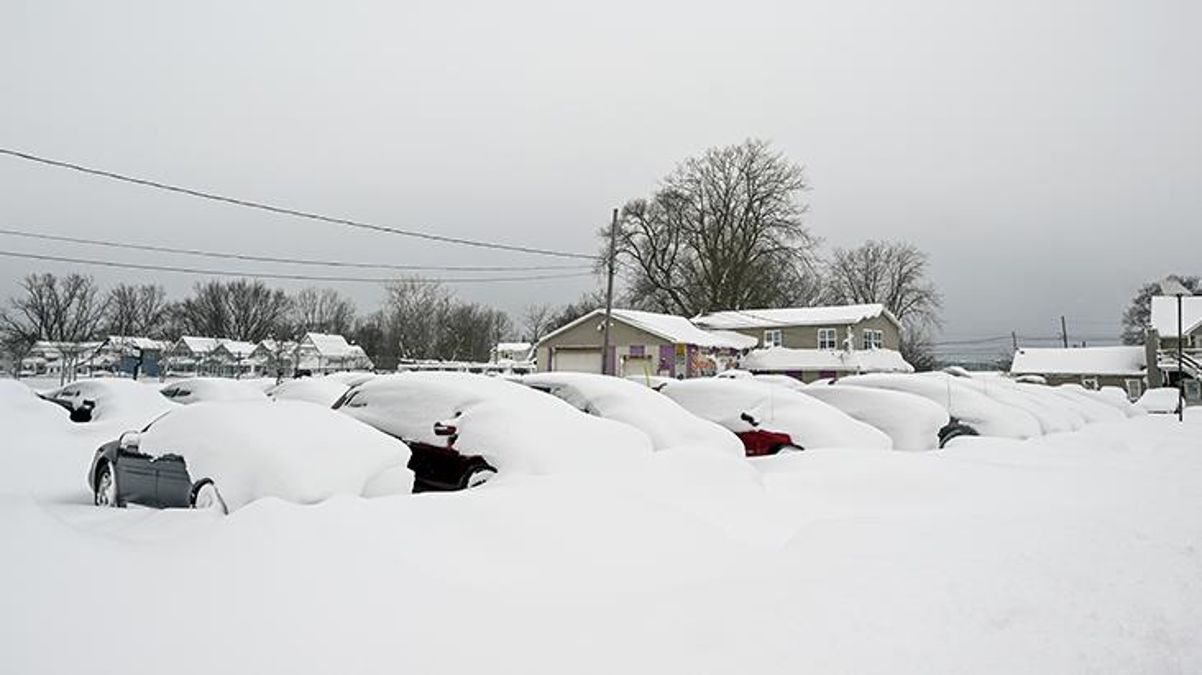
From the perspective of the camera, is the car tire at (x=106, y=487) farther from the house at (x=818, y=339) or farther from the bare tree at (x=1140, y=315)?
the bare tree at (x=1140, y=315)

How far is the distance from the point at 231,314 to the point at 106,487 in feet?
283

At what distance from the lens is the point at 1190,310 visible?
47781mm

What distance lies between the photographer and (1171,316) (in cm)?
4809

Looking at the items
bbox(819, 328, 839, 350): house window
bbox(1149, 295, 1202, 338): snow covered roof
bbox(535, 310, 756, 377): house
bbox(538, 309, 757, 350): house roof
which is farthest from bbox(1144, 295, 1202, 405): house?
bbox(535, 310, 756, 377): house

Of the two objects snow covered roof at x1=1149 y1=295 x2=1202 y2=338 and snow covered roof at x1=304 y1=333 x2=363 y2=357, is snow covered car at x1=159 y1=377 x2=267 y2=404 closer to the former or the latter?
snow covered roof at x1=304 y1=333 x2=363 y2=357

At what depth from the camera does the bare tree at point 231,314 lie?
8388cm

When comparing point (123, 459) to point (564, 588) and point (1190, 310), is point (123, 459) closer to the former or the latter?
point (564, 588)

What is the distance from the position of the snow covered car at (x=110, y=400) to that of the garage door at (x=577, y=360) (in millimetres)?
21918

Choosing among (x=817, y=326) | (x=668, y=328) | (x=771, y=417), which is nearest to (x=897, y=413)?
(x=771, y=417)

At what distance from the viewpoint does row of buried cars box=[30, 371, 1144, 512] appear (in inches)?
195

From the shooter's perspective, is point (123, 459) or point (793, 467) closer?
point (123, 459)

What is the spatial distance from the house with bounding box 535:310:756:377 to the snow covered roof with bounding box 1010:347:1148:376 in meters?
32.6

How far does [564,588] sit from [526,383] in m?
5.84

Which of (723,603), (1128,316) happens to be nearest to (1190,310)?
(1128,316)
